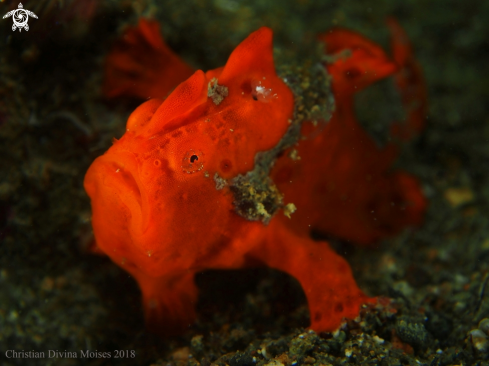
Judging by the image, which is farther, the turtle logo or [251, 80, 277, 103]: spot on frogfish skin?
the turtle logo

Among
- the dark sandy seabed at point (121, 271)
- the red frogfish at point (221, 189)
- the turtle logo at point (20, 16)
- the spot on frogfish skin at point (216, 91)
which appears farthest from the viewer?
the turtle logo at point (20, 16)

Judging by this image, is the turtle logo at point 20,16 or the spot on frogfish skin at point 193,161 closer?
the spot on frogfish skin at point 193,161

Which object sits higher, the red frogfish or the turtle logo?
the turtle logo

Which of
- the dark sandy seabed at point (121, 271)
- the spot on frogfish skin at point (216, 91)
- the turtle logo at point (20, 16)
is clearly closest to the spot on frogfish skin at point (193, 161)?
the spot on frogfish skin at point (216, 91)

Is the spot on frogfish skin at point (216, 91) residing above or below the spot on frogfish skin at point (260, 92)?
below

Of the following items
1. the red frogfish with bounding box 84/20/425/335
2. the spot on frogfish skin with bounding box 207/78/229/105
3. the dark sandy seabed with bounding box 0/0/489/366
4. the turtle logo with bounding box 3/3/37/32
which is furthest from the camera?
the turtle logo with bounding box 3/3/37/32

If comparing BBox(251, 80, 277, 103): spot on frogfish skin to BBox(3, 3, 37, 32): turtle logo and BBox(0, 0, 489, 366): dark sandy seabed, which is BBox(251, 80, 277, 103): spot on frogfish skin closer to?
BBox(0, 0, 489, 366): dark sandy seabed

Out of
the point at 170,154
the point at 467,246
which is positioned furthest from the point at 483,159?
the point at 170,154

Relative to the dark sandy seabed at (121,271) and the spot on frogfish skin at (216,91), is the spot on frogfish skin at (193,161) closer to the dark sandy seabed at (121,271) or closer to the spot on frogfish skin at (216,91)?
the spot on frogfish skin at (216,91)

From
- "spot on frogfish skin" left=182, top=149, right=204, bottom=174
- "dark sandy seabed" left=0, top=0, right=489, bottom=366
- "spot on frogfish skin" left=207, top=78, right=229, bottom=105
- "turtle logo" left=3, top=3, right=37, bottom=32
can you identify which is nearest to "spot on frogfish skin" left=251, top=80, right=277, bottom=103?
"spot on frogfish skin" left=207, top=78, right=229, bottom=105
